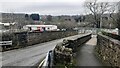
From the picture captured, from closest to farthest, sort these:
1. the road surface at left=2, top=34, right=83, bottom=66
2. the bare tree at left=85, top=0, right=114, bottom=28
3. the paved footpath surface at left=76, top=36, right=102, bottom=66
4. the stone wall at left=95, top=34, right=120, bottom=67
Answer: the stone wall at left=95, top=34, right=120, bottom=67 → the road surface at left=2, top=34, right=83, bottom=66 → the paved footpath surface at left=76, top=36, right=102, bottom=66 → the bare tree at left=85, top=0, right=114, bottom=28

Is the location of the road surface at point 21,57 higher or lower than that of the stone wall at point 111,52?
lower

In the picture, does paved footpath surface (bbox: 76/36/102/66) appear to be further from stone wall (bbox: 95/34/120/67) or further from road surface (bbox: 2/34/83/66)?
road surface (bbox: 2/34/83/66)

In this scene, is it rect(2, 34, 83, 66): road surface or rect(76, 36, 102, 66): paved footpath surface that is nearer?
rect(2, 34, 83, 66): road surface

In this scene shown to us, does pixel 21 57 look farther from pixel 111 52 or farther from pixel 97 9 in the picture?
pixel 97 9

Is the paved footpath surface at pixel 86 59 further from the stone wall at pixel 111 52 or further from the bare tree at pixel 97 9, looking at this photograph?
the bare tree at pixel 97 9

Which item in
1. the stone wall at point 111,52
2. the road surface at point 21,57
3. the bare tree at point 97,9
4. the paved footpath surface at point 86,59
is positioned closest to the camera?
the stone wall at point 111,52

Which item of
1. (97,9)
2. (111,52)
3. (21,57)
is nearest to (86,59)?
(21,57)

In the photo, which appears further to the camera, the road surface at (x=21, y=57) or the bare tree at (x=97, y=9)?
the bare tree at (x=97, y=9)

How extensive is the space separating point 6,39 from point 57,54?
13530 mm

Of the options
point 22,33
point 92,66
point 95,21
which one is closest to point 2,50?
point 22,33

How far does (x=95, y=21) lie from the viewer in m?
98.2

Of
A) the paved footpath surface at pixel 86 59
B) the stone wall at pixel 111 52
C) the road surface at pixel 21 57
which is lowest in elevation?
the paved footpath surface at pixel 86 59

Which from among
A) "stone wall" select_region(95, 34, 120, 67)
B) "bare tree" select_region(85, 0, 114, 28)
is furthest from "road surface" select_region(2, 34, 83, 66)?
"bare tree" select_region(85, 0, 114, 28)

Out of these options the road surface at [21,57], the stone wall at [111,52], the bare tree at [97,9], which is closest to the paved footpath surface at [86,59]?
the stone wall at [111,52]
